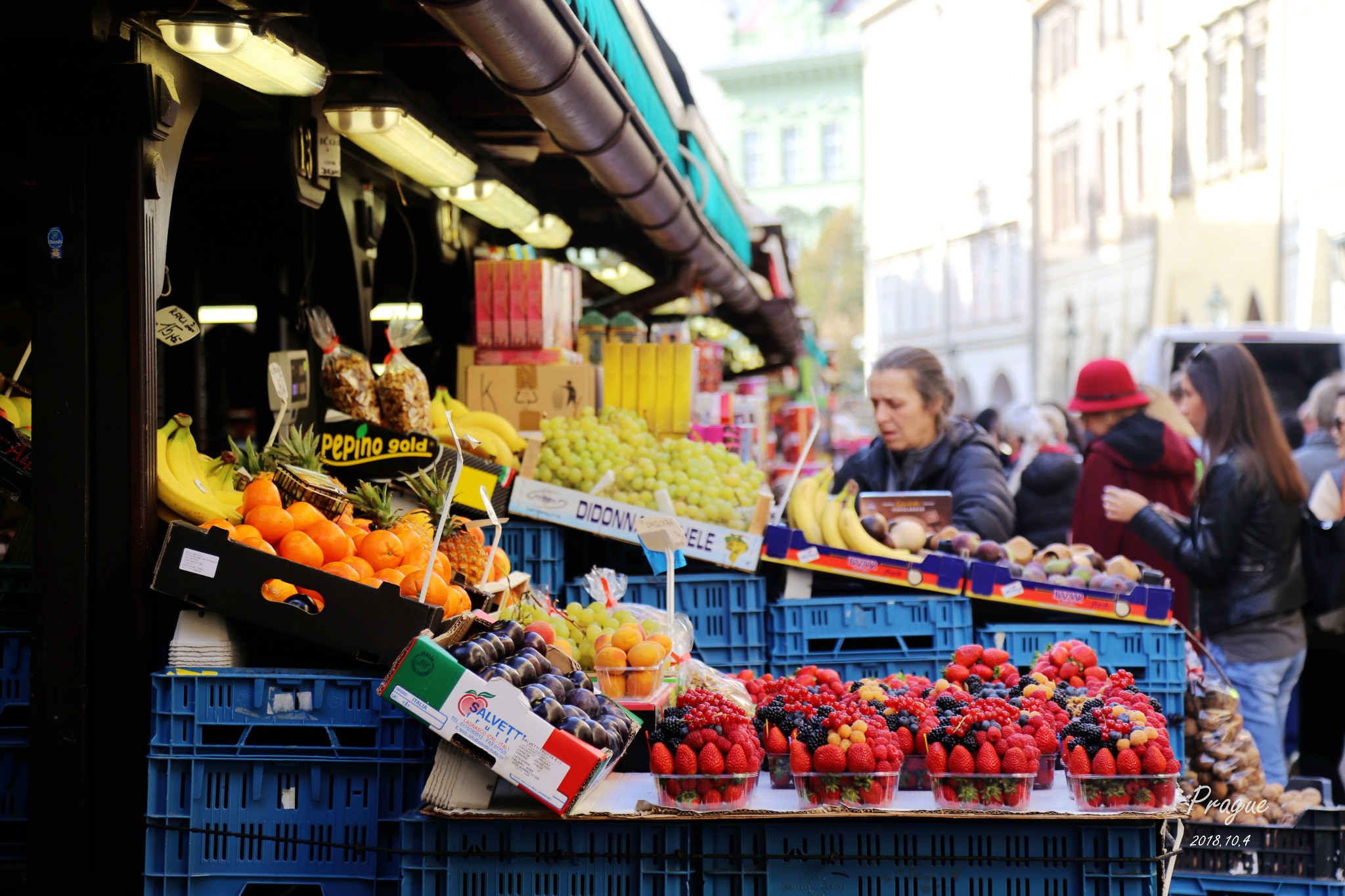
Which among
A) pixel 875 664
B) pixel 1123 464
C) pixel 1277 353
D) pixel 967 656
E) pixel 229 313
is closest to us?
pixel 967 656

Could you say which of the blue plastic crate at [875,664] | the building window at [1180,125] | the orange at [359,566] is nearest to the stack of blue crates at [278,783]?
the orange at [359,566]

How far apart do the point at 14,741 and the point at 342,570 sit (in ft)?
3.46

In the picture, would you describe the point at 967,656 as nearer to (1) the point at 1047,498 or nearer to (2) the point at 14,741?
(2) the point at 14,741

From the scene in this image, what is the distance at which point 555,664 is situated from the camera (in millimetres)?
3572

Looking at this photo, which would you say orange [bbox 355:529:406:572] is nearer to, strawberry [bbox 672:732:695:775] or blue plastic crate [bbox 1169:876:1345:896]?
strawberry [bbox 672:732:695:775]

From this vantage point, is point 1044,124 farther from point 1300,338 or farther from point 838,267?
point 1300,338

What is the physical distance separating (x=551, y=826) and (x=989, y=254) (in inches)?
A: 1703

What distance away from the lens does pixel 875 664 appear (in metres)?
4.93

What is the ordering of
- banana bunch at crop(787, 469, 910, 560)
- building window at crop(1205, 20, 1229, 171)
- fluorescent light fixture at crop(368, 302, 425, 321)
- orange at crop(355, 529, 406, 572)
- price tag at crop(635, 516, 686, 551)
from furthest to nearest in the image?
1. building window at crop(1205, 20, 1229, 171)
2. fluorescent light fixture at crop(368, 302, 425, 321)
3. banana bunch at crop(787, 469, 910, 560)
4. price tag at crop(635, 516, 686, 551)
5. orange at crop(355, 529, 406, 572)

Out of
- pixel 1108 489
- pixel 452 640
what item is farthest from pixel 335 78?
pixel 1108 489

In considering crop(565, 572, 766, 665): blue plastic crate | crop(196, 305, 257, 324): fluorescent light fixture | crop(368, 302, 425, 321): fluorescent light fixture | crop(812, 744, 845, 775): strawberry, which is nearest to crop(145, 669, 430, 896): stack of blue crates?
crop(812, 744, 845, 775): strawberry

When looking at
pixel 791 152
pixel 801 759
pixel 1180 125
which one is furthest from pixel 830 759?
pixel 791 152

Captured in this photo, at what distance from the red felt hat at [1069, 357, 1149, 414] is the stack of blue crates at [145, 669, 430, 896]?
14.7ft

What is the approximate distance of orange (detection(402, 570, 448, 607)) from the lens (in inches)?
145
